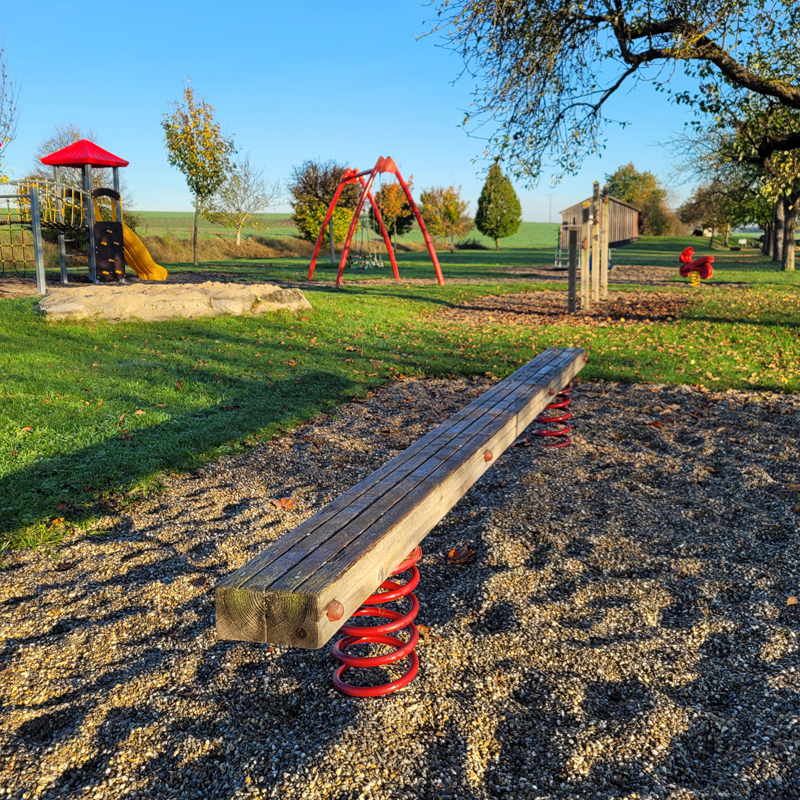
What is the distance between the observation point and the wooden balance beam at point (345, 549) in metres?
2.13

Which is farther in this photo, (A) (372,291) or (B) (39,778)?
(A) (372,291)

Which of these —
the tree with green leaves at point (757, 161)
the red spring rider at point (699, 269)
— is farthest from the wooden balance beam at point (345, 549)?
the red spring rider at point (699, 269)

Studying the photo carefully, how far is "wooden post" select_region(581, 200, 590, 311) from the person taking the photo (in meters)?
14.4

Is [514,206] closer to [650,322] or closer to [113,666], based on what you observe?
[650,322]

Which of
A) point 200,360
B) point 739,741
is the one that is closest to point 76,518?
point 739,741

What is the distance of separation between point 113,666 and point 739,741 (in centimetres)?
238

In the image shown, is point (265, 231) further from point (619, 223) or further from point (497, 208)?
point (619, 223)

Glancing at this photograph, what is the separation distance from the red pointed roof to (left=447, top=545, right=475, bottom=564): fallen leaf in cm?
1934

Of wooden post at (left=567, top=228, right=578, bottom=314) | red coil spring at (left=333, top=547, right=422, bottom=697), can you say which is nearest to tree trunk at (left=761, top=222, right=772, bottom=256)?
wooden post at (left=567, top=228, right=578, bottom=314)

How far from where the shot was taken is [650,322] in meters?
13.0

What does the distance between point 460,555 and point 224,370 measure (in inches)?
208

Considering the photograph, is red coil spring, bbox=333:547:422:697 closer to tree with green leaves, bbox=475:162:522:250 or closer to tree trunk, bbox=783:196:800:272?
tree trunk, bbox=783:196:800:272

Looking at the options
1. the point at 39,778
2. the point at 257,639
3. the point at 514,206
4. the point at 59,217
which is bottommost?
A: the point at 39,778

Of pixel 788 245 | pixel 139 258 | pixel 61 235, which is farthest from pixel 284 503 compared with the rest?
pixel 788 245
